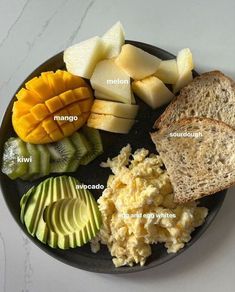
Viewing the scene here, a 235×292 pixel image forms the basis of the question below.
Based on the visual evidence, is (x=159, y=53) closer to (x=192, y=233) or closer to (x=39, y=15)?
(x=39, y=15)

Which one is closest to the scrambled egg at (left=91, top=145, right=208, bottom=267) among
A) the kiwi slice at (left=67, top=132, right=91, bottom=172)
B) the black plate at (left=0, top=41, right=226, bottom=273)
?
the black plate at (left=0, top=41, right=226, bottom=273)

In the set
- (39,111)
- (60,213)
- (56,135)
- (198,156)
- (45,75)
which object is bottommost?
(60,213)

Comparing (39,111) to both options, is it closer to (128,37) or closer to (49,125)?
(49,125)

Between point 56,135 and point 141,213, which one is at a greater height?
point 56,135

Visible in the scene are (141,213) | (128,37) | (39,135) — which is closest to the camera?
(141,213)

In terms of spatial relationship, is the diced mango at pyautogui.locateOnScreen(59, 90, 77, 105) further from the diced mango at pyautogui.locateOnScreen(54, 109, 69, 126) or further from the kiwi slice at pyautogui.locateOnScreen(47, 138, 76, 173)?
the kiwi slice at pyautogui.locateOnScreen(47, 138, 76, 173)

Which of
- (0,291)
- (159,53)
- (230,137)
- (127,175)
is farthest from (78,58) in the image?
(0,291)

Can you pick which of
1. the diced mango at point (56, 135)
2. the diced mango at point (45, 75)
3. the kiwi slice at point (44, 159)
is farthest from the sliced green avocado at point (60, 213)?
the diced mango at point (45, 75)

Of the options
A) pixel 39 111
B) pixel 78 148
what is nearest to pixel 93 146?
pixel 78 148
